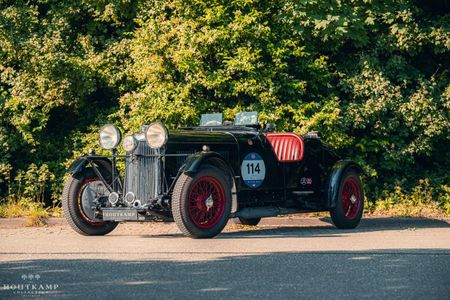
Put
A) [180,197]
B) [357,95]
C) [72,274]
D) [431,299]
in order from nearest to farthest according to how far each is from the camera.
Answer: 1. [431,299]
2. [72,274]
3. [180,197]
4. [357,95]

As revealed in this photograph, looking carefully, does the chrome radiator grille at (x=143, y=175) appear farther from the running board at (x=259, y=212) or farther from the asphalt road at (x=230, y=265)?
the running board at (x=259, y=212)

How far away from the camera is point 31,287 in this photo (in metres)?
6.93

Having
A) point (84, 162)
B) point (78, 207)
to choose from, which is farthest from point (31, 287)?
point (84, 162)

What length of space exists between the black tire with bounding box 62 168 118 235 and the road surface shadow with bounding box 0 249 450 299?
299 cm

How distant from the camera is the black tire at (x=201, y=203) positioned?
10.8m

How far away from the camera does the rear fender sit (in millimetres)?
10875

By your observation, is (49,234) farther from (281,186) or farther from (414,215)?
(414,215)

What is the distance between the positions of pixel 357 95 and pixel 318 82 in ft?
3.26

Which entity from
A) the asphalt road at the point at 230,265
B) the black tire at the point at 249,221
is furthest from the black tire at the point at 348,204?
the black tire at the point at 249,221

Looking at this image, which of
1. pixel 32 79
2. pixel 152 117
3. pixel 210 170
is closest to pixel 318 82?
pixel 152 117

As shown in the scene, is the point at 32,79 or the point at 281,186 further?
the point at 32,79

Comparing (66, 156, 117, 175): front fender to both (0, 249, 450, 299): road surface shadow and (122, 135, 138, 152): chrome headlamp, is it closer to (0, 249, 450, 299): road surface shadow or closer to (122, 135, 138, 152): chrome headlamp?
(122, 135, 138, 152): chrome headlamp

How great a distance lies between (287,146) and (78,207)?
10.7ft

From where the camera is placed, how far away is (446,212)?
16.2 metres
